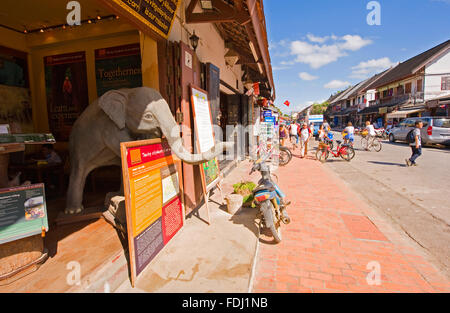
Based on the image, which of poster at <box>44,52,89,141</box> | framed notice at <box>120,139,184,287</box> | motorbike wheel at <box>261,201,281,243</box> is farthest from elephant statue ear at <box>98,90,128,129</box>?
poster at <box>44,52,89,141</box>

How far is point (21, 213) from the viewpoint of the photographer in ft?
7.07

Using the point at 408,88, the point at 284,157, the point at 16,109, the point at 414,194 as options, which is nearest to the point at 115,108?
the point at 16,109

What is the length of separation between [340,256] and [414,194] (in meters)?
4.15

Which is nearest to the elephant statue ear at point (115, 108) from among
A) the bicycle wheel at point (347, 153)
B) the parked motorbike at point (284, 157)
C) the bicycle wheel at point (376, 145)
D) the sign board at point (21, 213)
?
the sign board at point (21, 213)

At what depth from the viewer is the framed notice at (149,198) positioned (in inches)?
91.1

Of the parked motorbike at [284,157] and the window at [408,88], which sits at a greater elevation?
the window at [408,88]

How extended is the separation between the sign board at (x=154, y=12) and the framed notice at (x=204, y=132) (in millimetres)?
1041

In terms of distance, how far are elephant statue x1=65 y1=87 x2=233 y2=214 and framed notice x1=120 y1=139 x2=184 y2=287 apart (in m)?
0.31

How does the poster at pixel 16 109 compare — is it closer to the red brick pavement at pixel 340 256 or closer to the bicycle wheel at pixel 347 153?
the red brick pavement at pixel 340 256

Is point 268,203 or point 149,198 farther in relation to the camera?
point 268,203

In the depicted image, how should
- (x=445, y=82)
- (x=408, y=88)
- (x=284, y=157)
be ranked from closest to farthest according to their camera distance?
(x=284, y=157) < (x=445, y=82) < (x=408, y=88)

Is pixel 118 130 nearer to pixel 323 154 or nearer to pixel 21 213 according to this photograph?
pixel 21 213

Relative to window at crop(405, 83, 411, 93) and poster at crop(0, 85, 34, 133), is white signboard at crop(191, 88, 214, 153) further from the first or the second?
window at crop(405, 83, 411, 93)

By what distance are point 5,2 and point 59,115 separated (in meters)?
2.23
